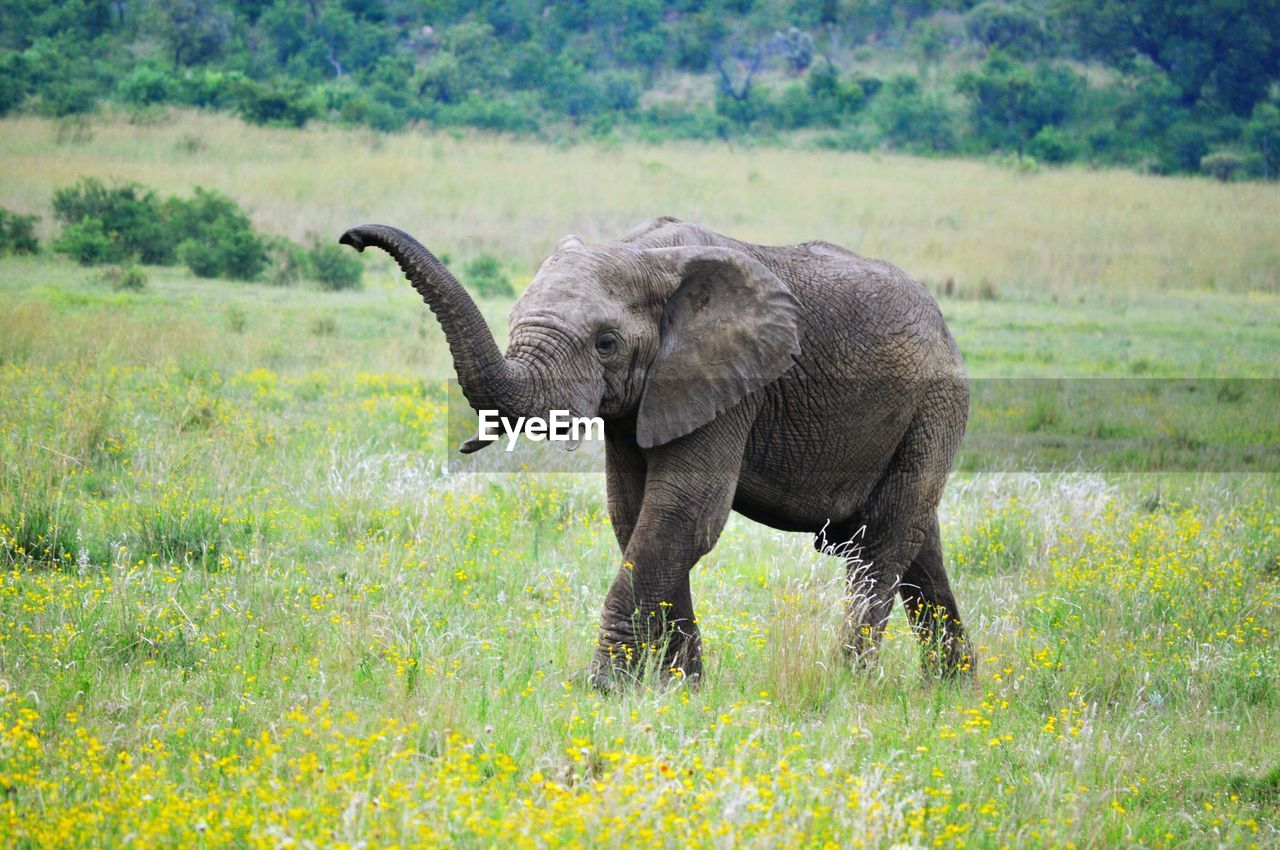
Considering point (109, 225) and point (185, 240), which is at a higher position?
point (109, 225)

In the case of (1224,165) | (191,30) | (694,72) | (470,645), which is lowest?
(470,645)

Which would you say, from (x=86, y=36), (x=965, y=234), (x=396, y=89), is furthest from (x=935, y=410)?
(x=86, y=36)

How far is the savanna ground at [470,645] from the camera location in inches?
200

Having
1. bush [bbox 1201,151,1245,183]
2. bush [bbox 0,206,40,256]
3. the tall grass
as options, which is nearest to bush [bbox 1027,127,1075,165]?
the tall grass

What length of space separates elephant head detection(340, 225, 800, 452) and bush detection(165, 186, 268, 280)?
15905mm

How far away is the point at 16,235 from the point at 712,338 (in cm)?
1769

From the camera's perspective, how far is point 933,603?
26.2 ft

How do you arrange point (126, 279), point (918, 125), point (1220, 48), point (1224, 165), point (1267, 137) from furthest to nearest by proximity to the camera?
point (1220, 48)
point (918, 125)
point (1267, 137)
point (1224, 165)
point (126, 279)

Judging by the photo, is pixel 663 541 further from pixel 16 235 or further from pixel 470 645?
pixel 16 235

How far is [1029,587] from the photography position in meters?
9.68

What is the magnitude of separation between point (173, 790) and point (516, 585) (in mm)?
3667

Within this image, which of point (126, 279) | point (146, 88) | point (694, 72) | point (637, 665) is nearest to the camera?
point (637, 665)

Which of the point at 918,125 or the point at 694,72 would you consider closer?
the point at 918,125

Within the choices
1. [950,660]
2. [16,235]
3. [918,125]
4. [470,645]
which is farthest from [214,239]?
[918,125]
